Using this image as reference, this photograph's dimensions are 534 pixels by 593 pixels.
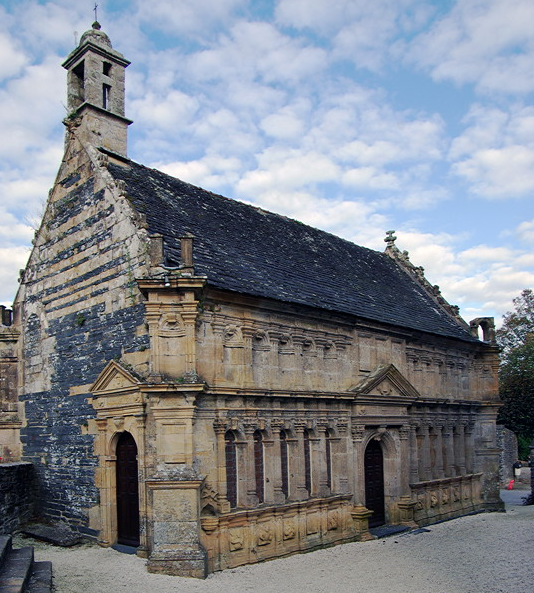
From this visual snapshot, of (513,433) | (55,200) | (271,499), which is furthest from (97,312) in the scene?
(513,433)

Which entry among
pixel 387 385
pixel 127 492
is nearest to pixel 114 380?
pixel 127 492

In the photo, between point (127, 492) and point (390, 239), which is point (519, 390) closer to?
point (390, 239)

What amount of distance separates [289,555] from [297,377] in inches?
160

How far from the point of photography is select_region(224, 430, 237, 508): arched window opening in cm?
1360

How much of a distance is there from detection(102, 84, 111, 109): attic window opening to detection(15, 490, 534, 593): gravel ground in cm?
1124

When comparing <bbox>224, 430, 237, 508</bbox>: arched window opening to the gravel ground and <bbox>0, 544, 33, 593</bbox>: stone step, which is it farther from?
<bbox>0, 544, 33, 593</bbox>: stone step

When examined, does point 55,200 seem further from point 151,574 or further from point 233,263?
point 151,574

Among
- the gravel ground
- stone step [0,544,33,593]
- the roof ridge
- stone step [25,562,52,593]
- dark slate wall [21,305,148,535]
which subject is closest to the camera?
stone step [0,544,33,593]

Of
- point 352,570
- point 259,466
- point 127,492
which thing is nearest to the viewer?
point 352,570

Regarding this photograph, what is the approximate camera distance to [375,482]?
18.0 metres

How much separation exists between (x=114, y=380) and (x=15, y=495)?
186 inches

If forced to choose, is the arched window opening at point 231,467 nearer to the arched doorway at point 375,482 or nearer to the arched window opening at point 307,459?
the arched window opening at point 307,459

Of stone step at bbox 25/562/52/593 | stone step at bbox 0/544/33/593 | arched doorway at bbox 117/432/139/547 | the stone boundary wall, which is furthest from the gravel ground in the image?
the stone boundary wall

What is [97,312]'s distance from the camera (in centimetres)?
1501
